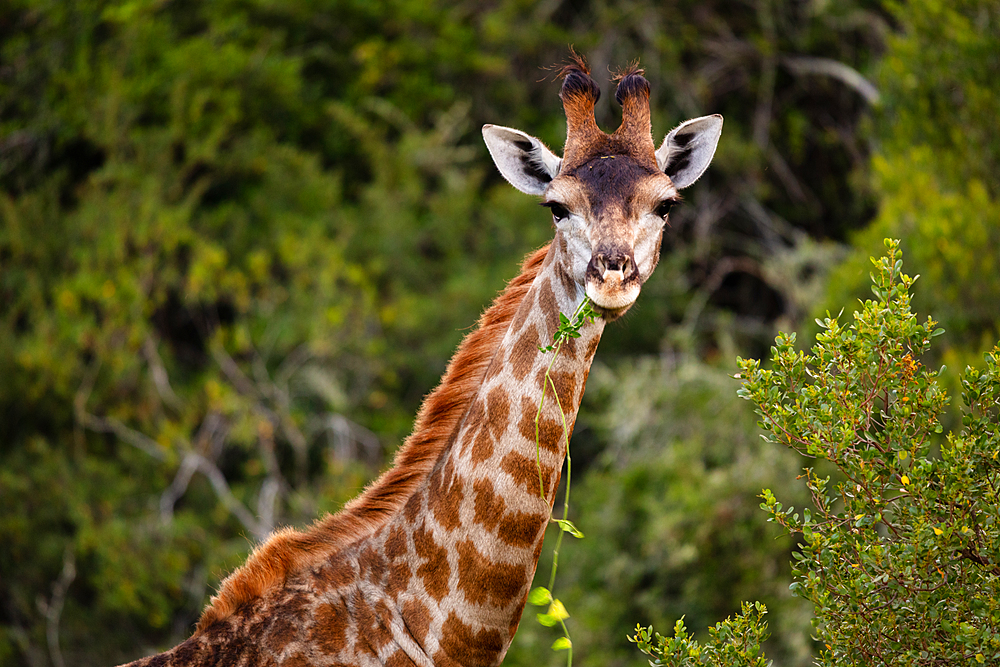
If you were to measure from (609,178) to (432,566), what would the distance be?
5.85 feet

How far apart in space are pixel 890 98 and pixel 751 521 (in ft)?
16.4

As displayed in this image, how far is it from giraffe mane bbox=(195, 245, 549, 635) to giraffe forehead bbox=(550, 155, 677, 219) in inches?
16.9

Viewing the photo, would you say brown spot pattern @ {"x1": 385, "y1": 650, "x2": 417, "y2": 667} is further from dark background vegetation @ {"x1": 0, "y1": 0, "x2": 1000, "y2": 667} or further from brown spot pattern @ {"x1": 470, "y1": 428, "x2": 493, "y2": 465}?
dark background vegetation @ {"x1": 0, "y1": 0, "x2": 1000, "y2": 667}

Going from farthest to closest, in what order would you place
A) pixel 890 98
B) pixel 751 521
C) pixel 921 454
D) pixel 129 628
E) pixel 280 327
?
1. pixel 280 327
2. pixel 129 628
3. pixel 890 98
4. pixel 751 521
5. pixel 921 454

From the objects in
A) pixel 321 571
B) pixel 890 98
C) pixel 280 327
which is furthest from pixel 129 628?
pixel 890 98

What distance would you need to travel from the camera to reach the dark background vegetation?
9.34m

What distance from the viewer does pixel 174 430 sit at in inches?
449

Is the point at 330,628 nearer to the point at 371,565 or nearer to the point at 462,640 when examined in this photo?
the point at 371,565

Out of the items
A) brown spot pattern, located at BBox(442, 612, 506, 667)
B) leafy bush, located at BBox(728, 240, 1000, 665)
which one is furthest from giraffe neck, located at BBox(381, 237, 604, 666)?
leafy bush, located at BBox(728, 240, 1000, 665)

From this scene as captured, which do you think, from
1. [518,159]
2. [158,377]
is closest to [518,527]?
[518,159]

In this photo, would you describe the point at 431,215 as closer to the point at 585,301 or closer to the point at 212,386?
the point at 212,386

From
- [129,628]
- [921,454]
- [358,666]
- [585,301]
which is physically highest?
[585,301]

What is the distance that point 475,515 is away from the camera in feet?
12.5

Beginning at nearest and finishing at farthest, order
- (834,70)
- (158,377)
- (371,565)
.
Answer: (371,565)
(158,377)
(834,70)
